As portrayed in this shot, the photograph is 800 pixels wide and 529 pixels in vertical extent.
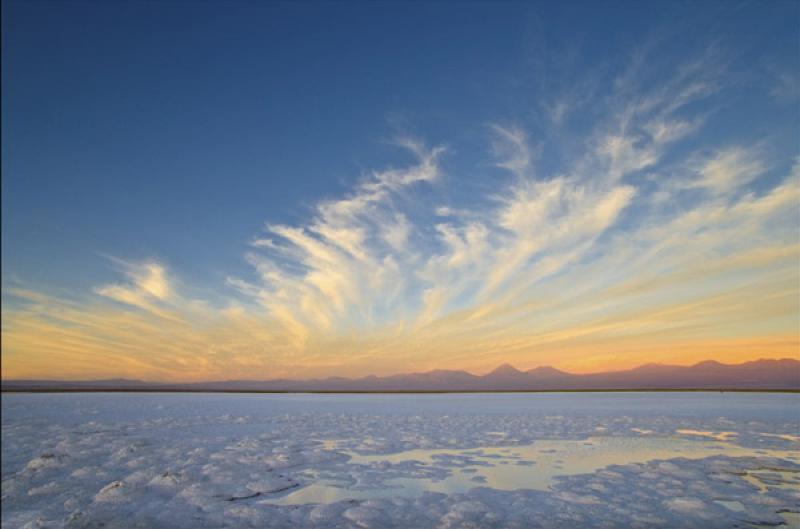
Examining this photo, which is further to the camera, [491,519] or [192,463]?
[192,463]

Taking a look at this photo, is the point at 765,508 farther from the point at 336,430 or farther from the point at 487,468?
the point at 336,430

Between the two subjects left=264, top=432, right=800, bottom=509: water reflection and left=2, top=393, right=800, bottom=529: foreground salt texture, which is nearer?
left=2, top=393, right=800, bottom=529: foreground salt texture

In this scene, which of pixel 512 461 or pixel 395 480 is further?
pixel 512 461

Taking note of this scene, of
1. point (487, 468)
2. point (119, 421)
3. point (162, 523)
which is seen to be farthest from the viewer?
point (119, 421)

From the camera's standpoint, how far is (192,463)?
34.0ft

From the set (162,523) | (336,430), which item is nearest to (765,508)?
(162,523)

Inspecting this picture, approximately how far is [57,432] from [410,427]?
13034mm

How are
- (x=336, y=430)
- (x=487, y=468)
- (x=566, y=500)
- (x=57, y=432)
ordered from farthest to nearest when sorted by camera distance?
(x=336, y=430)
(x=57, y=432)
(x=487, y=468)
(x=566, y=500)

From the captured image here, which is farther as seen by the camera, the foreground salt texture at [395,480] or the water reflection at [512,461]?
the water reflection at [512,461]

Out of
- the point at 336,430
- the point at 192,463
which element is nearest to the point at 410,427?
the point at 336,430

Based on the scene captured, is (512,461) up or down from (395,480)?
up

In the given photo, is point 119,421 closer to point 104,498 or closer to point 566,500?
point 104,498

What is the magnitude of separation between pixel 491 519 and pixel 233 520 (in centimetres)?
399

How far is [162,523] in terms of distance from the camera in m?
6.53
